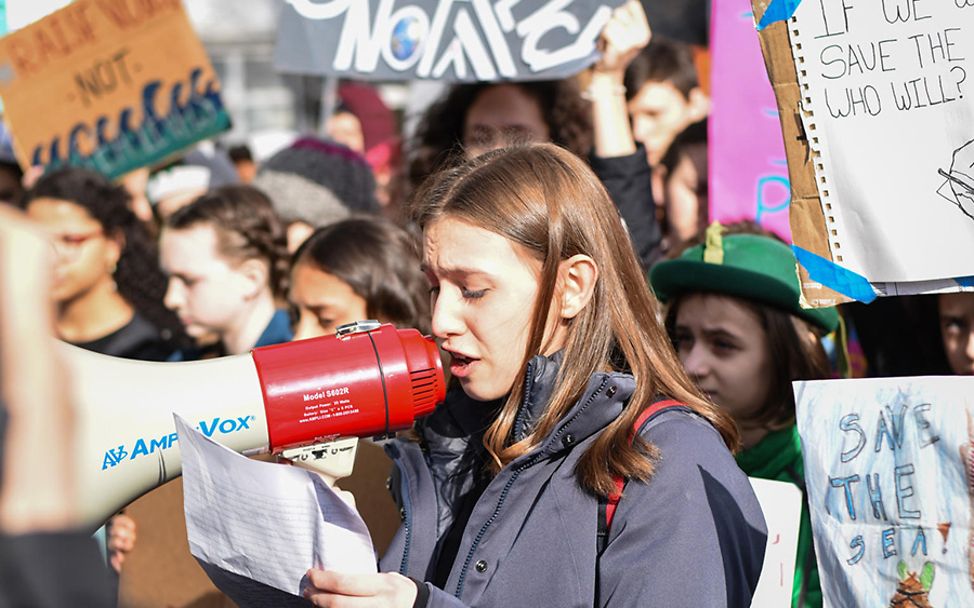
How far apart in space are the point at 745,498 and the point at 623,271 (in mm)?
→ 473

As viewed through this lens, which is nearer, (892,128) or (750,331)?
(892,128)

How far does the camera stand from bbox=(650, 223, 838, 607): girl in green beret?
288 centimetres

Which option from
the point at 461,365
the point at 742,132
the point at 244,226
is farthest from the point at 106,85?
the point at 461,365

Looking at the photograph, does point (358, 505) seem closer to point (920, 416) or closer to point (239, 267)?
point (920, 416)

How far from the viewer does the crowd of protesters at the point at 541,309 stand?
1862 mm

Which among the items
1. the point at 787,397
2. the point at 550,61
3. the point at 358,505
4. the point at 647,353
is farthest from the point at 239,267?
the point at 647,353

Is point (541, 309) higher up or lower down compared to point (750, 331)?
higher up

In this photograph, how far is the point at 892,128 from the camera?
2094 millimetres

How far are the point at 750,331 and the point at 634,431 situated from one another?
110cm

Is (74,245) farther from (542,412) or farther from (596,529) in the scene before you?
(596,529)

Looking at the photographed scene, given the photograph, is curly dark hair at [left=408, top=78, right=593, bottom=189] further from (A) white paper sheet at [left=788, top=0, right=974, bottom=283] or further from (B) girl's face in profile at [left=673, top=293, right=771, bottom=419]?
(A) white paper sheet at [left=788, top=0, right=974, bottom=283]

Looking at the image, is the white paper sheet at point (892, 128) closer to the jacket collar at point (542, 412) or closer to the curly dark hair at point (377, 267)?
the jacket collar at point (542, 412)

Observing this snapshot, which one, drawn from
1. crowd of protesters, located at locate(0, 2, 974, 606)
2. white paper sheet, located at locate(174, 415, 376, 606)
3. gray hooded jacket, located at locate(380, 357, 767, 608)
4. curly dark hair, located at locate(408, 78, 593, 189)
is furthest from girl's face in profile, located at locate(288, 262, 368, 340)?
white paper sheet, located at locate(174, 415, 376, 606)

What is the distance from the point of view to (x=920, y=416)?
2000mm
